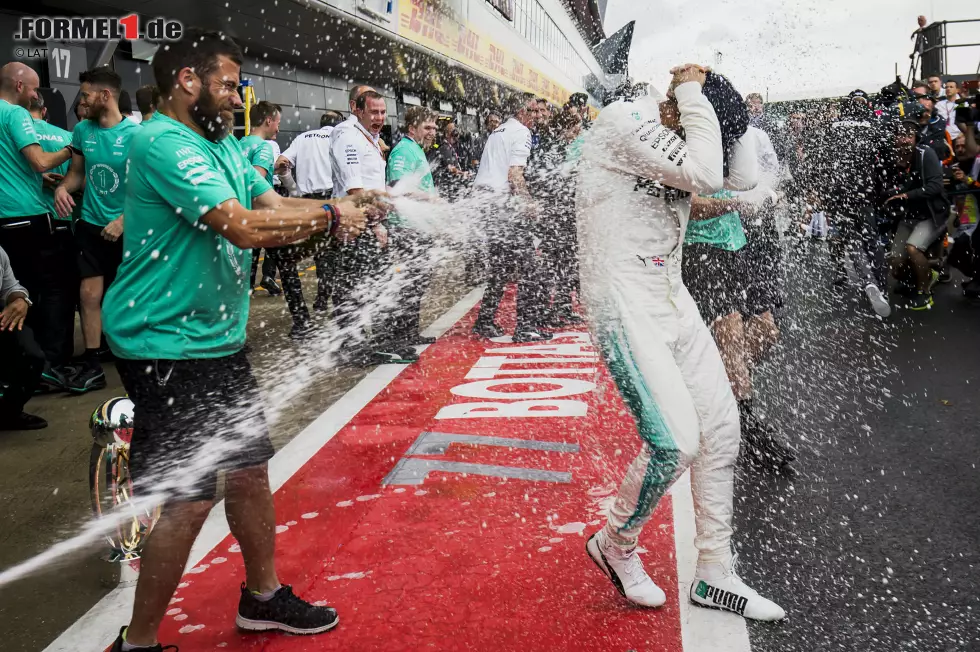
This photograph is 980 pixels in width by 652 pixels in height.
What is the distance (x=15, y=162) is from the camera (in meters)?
5.67

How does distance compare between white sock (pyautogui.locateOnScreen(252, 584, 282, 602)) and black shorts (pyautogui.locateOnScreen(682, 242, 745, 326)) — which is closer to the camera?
white sock (pyautogui.locateOnScreen(252, 584, 282, 602))

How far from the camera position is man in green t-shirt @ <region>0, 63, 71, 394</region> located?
5648 millimetres

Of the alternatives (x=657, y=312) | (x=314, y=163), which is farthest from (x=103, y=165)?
(x=657, y=312)

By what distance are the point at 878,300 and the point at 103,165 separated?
7.41 m

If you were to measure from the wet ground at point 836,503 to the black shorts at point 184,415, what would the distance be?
0.79m

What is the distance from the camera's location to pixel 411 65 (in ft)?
69.3

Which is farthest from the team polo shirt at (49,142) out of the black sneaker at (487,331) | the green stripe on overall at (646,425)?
the green stripe on overall at (646,425)

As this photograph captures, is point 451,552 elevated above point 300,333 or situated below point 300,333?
below

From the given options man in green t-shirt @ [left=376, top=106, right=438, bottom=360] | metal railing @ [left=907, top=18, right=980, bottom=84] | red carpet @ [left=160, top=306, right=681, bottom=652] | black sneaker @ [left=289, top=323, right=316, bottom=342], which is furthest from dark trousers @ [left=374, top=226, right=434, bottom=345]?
metal railing @ [left=907, top=18, right=980, bottom=84]

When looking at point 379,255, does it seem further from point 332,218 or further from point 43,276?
point 332,218

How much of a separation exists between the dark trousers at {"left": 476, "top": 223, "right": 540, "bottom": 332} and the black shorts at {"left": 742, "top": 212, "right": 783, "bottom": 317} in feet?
10.0

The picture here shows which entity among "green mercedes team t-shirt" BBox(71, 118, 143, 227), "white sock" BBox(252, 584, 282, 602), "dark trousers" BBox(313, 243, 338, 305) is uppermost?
"green mercedes team t-shirt" BBox(71, 118, 143, 227)

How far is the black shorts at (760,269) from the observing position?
4.57m

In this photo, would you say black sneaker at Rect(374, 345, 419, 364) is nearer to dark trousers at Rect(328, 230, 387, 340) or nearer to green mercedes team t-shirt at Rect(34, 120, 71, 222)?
dark trousers at Rect(328, 230, 387, 340)
